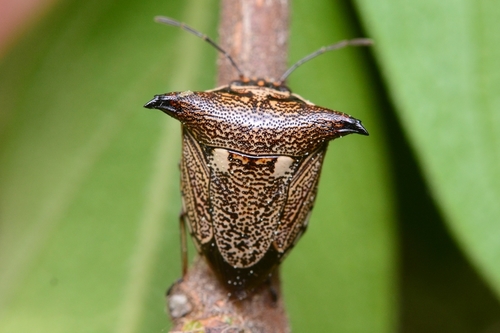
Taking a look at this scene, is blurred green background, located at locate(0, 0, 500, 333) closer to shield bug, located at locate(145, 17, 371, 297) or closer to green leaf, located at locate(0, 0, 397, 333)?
green leaf, located at locate(0, 0, 397, 333)

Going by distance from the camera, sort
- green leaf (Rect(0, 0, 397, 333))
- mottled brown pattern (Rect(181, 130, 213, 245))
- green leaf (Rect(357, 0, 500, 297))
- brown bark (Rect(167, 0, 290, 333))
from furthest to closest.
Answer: green leaf (Rect(0, 0, 397, 333)) < green leaf (Rect(357, 0, 500, 297)) < mottled brown pattern (Rect(181, 130, 213, 245)) < brown bark (Rect(167, 0, 290, 333))

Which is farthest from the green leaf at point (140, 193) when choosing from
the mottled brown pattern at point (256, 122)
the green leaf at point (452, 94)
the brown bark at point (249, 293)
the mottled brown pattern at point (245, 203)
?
the mottled brown pattern at point (256, 122)

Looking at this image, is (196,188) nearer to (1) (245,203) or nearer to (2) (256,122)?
(1) (245,203)

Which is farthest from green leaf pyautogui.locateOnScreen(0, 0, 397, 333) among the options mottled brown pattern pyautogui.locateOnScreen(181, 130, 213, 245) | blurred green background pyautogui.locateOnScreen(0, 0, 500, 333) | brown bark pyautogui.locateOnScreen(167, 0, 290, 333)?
mottled brown pattern pyautogui.locateOnScreen(181, 130, 213, 245)

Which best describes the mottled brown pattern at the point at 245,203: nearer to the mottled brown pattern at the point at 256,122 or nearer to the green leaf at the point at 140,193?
the mottled brown pattern at the point at 256,122

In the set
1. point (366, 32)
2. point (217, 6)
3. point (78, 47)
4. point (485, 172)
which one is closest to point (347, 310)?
point (485, 172)

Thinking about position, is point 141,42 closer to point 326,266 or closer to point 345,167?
point 345,167

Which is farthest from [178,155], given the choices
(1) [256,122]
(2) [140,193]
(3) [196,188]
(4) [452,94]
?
(4) [452,94]
